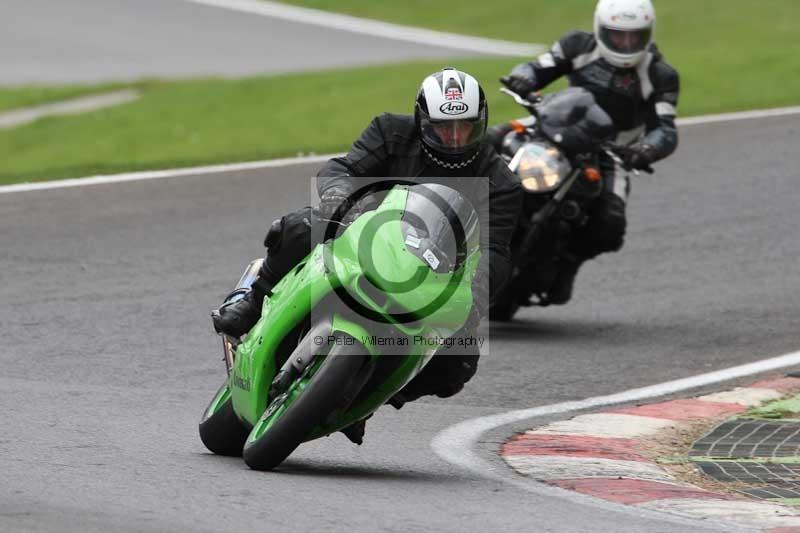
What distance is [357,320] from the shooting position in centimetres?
614

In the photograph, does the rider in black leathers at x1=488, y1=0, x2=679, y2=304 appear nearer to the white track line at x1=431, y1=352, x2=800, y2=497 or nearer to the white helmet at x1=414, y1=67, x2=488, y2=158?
the white track line at x1=431, y1=352, x2=800, y2=497

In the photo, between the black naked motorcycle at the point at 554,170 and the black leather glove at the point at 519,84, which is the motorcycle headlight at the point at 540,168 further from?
the black leather glove at the point at 519,84

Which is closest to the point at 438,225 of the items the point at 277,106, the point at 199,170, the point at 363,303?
the point at 363,303

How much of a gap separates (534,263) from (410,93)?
7.61 m

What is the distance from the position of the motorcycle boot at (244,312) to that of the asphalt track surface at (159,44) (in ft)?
46.5

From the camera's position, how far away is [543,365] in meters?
9.83

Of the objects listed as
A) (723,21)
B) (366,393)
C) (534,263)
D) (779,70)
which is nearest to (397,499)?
(366,393)

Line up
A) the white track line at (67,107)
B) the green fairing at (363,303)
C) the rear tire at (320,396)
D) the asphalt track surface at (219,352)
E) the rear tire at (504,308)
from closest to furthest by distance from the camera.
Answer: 1. the asphalt track surface at (219,352)
2. the rear tire at (320,396)
3. the green fairing at (363,303)
4. the rear tire at (504,308)
5. the white track line at (67,107)

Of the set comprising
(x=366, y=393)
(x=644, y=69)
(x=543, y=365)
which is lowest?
(x=543, y=365)

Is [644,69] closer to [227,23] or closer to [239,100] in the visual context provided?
[239,100]

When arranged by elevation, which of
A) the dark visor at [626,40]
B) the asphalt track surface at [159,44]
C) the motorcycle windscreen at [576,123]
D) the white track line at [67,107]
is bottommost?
the white track line at [67,107]

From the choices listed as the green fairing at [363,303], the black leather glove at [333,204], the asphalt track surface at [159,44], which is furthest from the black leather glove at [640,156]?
the asphalt track surface at [159,44]

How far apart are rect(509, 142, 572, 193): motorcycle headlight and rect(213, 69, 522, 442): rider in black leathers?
10.6 ft

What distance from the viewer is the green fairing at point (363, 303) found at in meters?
6.13
